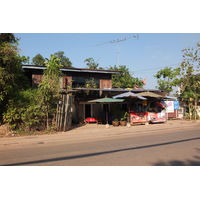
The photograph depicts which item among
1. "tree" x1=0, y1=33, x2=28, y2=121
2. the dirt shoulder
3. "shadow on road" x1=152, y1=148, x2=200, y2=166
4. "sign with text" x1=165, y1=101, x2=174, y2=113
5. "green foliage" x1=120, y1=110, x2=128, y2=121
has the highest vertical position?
"tree" x1=0, y1=33, x2=28, y2=121

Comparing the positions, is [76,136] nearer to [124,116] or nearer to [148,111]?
[124,116]

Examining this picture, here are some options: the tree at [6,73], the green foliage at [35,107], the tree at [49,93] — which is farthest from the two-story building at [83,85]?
the tree at [6,73]

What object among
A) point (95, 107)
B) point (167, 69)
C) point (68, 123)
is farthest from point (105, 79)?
point (167, 69)

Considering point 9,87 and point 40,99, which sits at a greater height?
point 9,87

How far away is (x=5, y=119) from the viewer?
9977 millimetres

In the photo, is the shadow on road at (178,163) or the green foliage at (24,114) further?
the green foliage at (24,114)

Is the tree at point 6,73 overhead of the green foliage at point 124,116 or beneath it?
overhead

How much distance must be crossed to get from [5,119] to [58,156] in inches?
241

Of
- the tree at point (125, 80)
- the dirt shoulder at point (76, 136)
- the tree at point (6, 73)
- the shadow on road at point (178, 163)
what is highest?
the tree at point (125, 80)

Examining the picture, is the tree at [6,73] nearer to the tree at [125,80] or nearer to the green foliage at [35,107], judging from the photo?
the green foliage at [35,107]

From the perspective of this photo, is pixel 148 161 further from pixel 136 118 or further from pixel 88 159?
pixel 136 118

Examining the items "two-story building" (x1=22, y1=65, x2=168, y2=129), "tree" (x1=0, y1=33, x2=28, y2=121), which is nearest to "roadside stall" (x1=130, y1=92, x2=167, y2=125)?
"two-story building" (x1=22, y1=65, x2=168, y2=129)

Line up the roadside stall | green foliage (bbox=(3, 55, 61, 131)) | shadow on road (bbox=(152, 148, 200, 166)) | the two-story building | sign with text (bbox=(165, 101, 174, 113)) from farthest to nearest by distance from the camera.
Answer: sign with text (bbox=(165, 101, 174, 113))
the two-story building
the roadside stall
green foliage (bbox=(3, 55, 61, 131))
shadow on road (bbox=(152, 148, 200, 166))

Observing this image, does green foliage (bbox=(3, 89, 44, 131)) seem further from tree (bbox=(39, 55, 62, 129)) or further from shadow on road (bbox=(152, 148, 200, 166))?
shadow on road (bbox=(152, 148, 200, 166))
